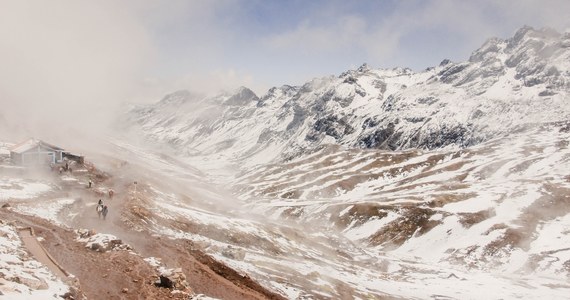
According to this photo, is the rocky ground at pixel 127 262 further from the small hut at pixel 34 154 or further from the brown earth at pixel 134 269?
the small hut at pixel 34 154

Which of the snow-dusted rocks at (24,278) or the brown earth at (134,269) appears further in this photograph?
the brown earth at (134,269)

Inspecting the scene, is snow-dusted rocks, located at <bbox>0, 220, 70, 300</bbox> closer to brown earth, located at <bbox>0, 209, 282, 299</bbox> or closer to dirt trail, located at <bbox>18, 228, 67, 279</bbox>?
dirt trail, located at <bbox>18, 228, 67, 279</bbox>

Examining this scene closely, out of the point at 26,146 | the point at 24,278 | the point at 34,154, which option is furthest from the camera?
the point at 34,154

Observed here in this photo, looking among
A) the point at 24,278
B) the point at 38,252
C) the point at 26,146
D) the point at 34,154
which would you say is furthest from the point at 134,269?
the point at 26,146

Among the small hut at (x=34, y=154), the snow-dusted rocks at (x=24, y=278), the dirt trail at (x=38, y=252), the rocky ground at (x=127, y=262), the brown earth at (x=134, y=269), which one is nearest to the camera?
the snow-dusted rocks at (x=24, y=278)

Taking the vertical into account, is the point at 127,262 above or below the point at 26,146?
below

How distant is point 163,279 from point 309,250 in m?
60.3

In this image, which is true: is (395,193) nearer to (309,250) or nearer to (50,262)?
(309,250)

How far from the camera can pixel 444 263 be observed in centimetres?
11588

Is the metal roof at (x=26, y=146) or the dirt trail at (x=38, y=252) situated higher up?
the metal roof at (x=26, y=146)

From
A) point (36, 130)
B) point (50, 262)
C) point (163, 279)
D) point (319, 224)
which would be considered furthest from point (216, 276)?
point (36, 130)

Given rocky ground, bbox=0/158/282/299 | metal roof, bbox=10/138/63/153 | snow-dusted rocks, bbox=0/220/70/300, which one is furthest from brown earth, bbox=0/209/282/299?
metal roof, bbox=10/138/63/153

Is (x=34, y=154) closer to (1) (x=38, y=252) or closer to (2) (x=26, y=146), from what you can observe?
(2) (x=26, y=146)

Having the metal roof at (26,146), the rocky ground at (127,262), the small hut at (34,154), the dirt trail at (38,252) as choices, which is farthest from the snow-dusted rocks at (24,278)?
the metal roof at (26,146)
